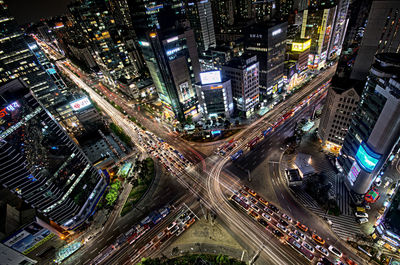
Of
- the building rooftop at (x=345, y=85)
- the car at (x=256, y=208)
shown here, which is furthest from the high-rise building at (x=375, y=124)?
the car at (x=256, y=208)

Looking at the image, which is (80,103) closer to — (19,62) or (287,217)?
(19,62)

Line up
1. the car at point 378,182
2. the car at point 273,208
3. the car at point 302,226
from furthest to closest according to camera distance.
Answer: the car at point 378,182 < the car at point 273,208 < the car at point 302,226

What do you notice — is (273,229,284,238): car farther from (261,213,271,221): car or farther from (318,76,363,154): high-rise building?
(318,76,363,154): high-rise building

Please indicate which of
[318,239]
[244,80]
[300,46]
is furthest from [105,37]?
[318,239]

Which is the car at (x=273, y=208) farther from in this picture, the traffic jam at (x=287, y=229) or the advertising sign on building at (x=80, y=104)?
the advertising sign on building at (x=80, y=104)

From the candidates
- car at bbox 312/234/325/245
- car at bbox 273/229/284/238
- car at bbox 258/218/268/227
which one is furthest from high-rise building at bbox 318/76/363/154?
car at bbox 258/218/268/227

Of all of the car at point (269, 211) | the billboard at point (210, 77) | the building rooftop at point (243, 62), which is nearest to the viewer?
the car at point (269, 211)

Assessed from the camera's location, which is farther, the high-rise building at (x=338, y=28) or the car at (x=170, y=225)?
the high-rise building at (x=338, y=28)

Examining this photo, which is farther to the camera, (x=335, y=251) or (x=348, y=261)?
(x=335, y=251)
